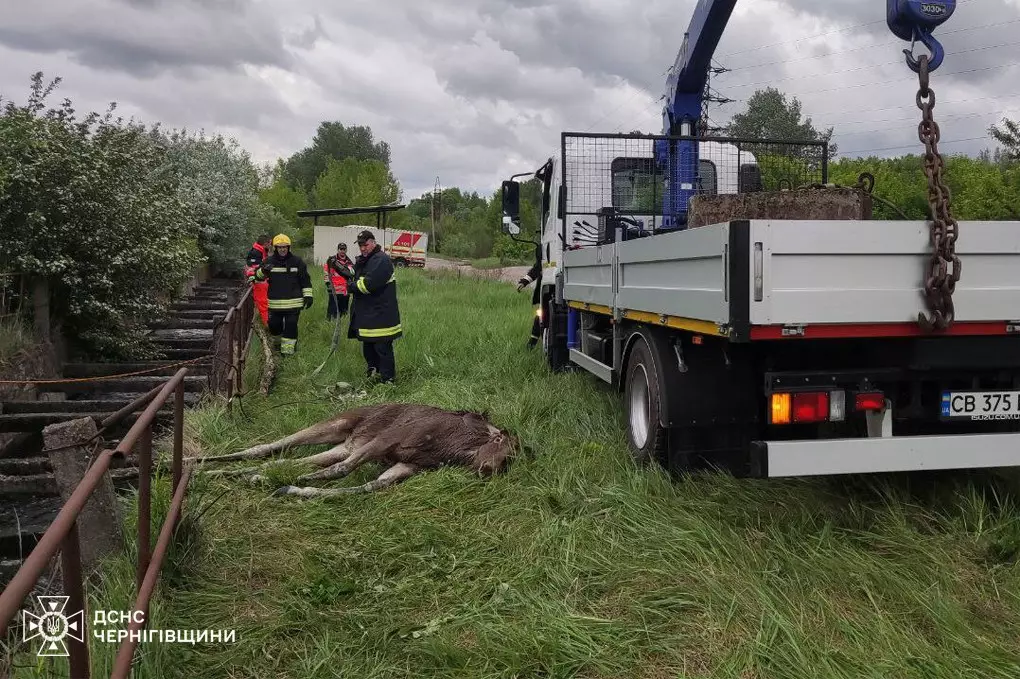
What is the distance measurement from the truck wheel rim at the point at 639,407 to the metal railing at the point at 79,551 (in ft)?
8.79

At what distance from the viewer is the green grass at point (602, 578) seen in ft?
8.96

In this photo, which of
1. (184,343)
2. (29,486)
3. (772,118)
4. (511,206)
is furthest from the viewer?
(772,118)

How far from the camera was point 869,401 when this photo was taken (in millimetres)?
3551

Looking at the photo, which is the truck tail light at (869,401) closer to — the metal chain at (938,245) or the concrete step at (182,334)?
the metal chain at (938,245)

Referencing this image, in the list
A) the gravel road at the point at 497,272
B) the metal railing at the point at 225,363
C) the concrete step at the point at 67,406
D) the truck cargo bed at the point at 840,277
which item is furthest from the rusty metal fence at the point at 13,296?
the gravel road at the point at 497,272

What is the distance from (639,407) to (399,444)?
1.61 metres

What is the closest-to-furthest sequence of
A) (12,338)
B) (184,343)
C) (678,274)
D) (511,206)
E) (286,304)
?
(678,274) < (12,338) < (511,206) < (286,304) < (184,343)

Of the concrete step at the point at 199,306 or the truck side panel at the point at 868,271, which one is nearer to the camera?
the truck side panel at the point at 868,271

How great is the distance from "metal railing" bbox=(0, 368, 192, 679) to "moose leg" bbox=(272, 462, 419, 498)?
31.5 inches

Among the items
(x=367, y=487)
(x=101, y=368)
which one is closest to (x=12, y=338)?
(x=101, y=368)

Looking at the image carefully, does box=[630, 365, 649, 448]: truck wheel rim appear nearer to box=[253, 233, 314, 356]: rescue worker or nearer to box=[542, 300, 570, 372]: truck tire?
box=[542, 300, 570, 372]: truck tire

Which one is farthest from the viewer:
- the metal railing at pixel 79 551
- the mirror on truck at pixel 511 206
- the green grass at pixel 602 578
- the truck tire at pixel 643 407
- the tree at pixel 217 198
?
the tree at pixel 217 198

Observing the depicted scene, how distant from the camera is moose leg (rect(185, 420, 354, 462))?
5164mm

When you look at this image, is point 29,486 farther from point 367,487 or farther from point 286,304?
point 286,304
